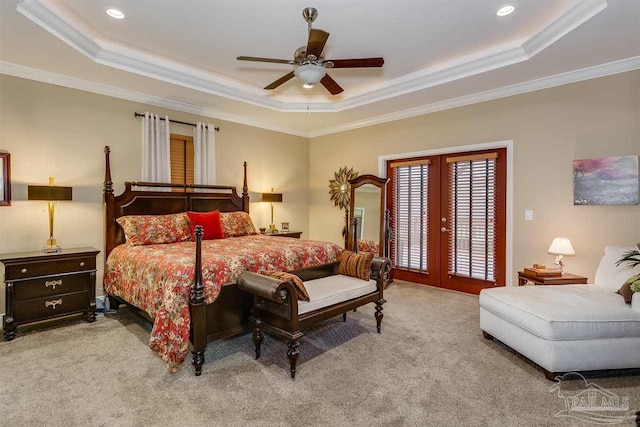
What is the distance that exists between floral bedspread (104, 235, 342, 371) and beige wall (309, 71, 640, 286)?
102 inches

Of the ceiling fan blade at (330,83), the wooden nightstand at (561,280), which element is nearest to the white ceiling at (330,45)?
the ceiling fan blade at (330,83)

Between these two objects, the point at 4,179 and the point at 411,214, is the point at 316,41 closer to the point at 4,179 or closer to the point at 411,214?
the point at 411,214

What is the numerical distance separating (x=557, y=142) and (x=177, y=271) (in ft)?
15.0

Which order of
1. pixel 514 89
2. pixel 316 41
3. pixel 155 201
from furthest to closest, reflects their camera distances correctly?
pixel 155 201 < pixel 514 89 < pixel 316 41

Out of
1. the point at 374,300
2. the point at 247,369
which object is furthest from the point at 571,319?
the point at 247,369

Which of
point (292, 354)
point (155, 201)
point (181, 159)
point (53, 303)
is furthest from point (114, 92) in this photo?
point (292, 354)

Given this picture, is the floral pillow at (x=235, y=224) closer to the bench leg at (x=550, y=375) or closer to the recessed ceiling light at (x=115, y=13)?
the recessed ceiling light at (x=115, y=13)

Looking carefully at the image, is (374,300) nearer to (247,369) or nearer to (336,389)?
(336,389)

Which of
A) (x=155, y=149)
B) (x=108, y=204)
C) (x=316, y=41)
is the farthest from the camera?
(x=155, y=149)

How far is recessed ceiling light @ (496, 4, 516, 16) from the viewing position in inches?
117

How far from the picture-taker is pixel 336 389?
243 cm

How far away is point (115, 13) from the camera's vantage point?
309 centimetres

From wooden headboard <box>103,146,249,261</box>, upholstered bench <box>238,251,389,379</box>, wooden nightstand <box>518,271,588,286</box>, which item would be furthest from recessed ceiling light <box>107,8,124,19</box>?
wooden nightstand <box>518,271,588,286</box>

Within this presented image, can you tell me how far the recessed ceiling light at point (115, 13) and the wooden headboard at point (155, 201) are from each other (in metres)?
1.79
